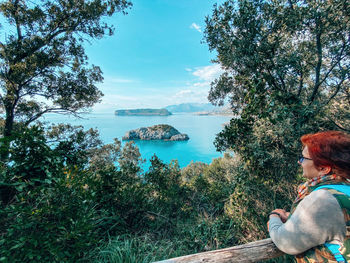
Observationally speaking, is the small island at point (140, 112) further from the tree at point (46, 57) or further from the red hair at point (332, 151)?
the red hair at point (332, 151)

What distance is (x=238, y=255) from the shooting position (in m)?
1.14

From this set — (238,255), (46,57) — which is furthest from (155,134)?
(238,255)

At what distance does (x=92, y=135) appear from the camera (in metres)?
7.11

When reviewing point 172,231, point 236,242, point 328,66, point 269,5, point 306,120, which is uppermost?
point 269,5

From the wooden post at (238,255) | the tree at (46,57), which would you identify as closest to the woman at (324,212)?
the wooden post at (238,255)

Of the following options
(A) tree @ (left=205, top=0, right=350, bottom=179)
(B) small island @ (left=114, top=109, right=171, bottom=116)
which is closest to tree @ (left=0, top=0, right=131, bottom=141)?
(A) tree @ (left=205, top=0, right=350, bottom=179)

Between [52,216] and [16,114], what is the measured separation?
22.4 feet

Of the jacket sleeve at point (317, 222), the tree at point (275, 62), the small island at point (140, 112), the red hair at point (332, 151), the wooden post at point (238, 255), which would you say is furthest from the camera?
the small island at point (140, 112)

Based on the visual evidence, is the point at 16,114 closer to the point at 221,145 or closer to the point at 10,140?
the point at 10,140

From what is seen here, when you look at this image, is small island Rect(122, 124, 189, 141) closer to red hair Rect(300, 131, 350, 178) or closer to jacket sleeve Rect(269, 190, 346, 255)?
red hair Rect(300, 131, 350, 178)

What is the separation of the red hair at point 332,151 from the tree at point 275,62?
2.21 meters

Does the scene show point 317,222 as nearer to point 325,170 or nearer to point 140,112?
point 325,170

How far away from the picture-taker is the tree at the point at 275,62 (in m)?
3.11

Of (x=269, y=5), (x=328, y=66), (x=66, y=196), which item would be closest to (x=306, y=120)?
(x=269, y=5)
